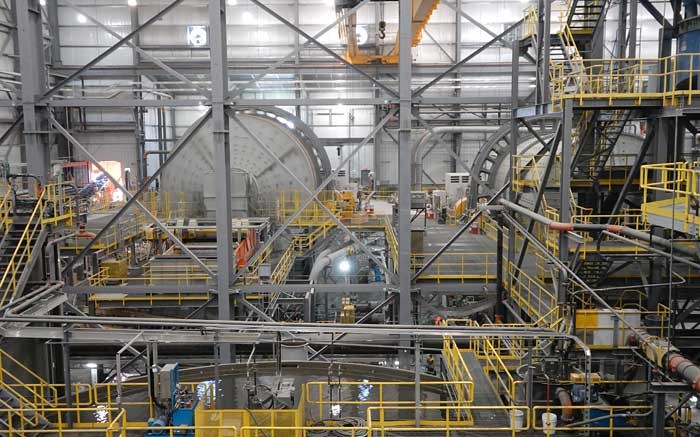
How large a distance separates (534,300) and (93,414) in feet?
36.1

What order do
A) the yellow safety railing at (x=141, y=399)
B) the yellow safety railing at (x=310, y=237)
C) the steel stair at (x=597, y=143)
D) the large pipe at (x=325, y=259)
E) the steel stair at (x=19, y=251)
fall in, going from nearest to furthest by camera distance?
1. the yellow safety railing at (x=141, y=399)
2. the steel stair at (x=19, y=251)
3. the steel stair at (x=597, y=143)
4. the large pipe at (x=325, y=259)
5. the yellow safety railing at (x=310, y=237)

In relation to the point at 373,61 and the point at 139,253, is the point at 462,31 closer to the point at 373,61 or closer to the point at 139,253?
the point at 373,61

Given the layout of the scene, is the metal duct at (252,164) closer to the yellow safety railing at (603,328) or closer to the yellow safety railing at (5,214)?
the yellow safety railing at (5,214)

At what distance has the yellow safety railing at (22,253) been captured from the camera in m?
13.3

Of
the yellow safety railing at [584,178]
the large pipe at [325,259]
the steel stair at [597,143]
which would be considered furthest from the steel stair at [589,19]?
the large pipe at [325,259]

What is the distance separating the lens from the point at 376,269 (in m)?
27.3

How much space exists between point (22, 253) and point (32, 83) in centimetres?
533

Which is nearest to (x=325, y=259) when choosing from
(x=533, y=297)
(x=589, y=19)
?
(x=533, y=297)

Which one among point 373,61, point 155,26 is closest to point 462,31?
point 373,61

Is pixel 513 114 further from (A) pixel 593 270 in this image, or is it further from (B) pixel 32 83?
A: (B) pixel 32 83

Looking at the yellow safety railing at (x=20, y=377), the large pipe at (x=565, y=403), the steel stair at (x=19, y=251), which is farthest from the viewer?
the steel stair at (x=19, y=251)

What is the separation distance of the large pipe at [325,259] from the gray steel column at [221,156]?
496 centimetres

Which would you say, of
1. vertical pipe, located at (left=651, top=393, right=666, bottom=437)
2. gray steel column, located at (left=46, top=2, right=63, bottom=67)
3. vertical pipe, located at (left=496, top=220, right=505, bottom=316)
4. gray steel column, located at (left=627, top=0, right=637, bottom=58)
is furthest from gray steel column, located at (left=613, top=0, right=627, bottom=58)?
gray steel column, located at (left=46, top=2, right=63, bottom=67)

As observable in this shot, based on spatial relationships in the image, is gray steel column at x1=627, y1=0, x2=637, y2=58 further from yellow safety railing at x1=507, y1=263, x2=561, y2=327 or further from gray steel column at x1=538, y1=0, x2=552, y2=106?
yellow safety railing at x1=507, y1=263, x2=561, y2=327
